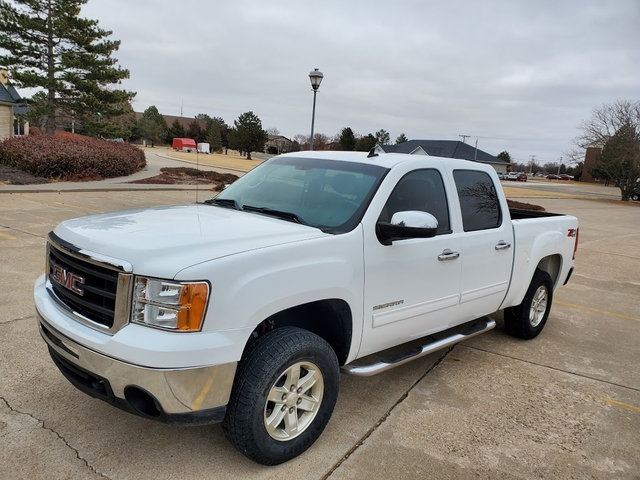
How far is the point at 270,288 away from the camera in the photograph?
2.59 m

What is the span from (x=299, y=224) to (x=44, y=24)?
26.6 metres

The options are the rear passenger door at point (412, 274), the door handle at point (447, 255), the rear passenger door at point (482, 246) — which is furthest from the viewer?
the rear passenger door at point (482, 246)

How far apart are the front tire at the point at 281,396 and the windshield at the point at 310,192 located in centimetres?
80

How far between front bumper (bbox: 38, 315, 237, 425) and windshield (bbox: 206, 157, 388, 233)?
120 cm

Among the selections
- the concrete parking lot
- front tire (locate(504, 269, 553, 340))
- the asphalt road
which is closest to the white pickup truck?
the concrete parking lot

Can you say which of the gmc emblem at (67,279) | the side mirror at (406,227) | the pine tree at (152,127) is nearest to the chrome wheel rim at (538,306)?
the side mirror at (406,227)

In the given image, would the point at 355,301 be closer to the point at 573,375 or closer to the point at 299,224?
the point at 299,224

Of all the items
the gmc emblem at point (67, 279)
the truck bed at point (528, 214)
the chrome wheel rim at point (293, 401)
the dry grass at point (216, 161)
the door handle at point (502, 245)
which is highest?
the dry grass at point (216, 161)

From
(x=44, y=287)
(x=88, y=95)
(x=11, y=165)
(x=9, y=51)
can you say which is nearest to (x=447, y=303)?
(x=44, y=287)

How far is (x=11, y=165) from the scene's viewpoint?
19.3m

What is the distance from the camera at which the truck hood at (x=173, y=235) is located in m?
2.45

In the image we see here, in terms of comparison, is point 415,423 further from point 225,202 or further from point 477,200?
point 225,202

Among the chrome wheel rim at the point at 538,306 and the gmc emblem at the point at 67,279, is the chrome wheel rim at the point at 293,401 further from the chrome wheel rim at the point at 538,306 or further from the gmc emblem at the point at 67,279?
the chrome wheel rim at the point at 538,306

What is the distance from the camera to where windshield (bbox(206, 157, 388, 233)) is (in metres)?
3.34
